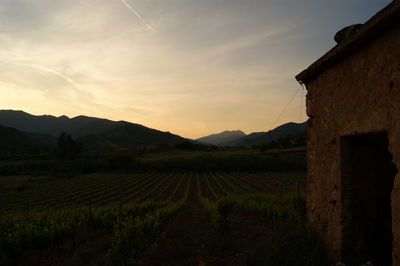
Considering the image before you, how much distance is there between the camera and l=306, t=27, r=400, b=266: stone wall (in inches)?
128

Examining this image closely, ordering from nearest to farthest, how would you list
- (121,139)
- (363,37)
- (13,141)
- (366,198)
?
(363,37) < (366,198) < (13,141) < (121,139)

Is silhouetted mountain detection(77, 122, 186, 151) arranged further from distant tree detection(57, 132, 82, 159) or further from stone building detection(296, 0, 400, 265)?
stone building detection(296, 0, 400, 265)

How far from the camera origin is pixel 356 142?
4.37m

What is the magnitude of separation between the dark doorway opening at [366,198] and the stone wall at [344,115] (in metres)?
0.12

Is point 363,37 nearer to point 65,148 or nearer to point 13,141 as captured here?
point 65,148

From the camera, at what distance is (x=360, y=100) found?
12.8 ft

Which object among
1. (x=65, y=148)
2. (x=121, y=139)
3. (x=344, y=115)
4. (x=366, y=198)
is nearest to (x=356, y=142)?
(x=344, y=115)

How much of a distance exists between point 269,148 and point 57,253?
8305 cm

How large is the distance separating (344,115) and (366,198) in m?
1.41

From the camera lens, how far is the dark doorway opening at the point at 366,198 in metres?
4.25

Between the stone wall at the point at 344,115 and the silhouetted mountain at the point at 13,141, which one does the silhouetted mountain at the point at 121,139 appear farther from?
the stone wall at the point at 344,115

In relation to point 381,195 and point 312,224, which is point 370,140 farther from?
point 312,224

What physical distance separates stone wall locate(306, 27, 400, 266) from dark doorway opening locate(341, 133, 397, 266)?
12 cm

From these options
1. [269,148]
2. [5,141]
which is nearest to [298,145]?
[269,148]
